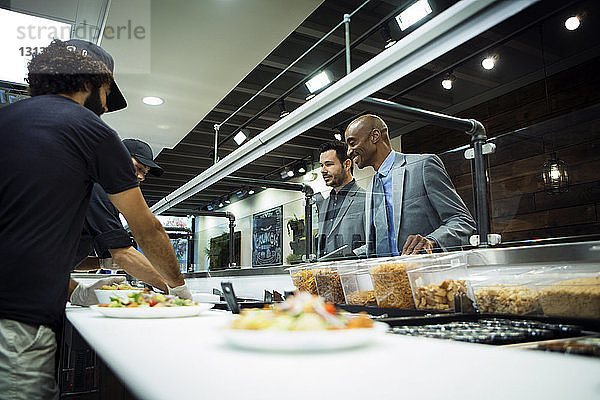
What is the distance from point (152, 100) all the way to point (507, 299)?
3.55m

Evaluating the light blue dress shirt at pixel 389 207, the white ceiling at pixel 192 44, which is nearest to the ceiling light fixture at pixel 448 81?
the white ceiling at pixel 192 44

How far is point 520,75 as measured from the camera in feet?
16.5

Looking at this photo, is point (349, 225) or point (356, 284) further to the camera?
point (349, 225)

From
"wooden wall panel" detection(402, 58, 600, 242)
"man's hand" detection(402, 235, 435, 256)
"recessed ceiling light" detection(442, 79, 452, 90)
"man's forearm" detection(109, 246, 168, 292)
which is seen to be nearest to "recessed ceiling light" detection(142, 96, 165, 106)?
"man's forearm" detection(109, 246, 168, 292)

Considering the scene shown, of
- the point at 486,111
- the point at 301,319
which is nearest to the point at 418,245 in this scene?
the point at 301,319

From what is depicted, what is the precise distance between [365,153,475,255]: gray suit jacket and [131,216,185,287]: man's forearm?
3.60 feet

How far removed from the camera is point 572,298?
40.6 inches

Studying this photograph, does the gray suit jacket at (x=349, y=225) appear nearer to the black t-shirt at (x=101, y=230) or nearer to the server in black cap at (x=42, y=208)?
the black t-shirt at (x=101, y=230)

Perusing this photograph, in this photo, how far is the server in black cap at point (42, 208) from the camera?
105 centimetres

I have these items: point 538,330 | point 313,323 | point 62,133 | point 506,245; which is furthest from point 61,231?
point 506,245

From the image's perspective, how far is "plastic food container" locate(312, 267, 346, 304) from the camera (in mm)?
1769

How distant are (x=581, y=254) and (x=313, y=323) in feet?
3.91

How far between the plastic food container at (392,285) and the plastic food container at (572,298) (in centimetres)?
42

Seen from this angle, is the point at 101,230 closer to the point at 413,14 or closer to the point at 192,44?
the point at 192,44
